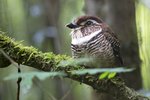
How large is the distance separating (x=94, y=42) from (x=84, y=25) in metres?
0.27

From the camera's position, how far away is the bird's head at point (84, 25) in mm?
3139

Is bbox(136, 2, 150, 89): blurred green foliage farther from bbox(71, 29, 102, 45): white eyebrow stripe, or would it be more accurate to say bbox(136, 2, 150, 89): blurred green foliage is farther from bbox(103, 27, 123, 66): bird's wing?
bbox(71, 29, 102, 45): white eyebrow stripe

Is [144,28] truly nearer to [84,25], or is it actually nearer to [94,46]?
[84,25]

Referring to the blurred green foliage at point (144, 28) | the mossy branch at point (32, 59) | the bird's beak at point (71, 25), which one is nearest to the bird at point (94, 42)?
the bird's beak at point (71, 25)

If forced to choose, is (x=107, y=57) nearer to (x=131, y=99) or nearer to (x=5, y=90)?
(x=131, y=99)

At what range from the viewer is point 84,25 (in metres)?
3.20

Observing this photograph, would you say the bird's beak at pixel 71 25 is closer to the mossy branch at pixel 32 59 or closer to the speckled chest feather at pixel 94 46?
the speckled chest feather at pixel 94 46

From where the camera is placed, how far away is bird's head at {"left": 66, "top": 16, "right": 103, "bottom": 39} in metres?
3.14

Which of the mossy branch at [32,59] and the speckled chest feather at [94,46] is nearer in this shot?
the mossy branch at [32,59]

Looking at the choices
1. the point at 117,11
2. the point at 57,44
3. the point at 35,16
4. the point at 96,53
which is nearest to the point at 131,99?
the point at 96,53

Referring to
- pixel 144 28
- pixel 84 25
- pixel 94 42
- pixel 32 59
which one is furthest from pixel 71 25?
pixel 144 28

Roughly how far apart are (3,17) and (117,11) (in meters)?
1.32

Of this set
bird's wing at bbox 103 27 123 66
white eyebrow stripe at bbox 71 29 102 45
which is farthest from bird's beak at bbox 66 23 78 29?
bird's wing at bbox 103 27 123 66

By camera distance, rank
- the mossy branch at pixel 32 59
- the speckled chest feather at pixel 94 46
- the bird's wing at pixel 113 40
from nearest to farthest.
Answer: the mossy branch at pixel 32 59 → the speckled chest feather at pixel 94 46 → the bird's wing at pixel 113 40
